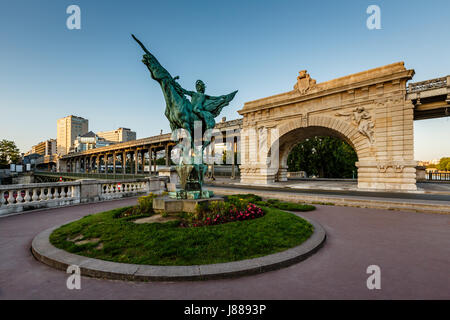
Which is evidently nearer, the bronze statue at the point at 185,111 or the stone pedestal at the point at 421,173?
the bronze statue at the point at 185,111

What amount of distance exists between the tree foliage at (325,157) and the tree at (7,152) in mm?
67511

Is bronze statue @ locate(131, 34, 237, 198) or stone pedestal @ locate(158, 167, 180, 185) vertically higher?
bronze statue @ locate(131, 34, 237, 198)

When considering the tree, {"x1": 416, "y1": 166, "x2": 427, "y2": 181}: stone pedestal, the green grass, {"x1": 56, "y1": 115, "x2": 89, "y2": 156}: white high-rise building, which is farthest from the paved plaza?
{"x1": 56, "y1": 115, "x2": 89, "y2": 156}: white high-rise building

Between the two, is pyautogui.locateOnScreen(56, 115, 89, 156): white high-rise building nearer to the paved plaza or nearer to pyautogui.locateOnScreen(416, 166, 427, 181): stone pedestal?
the paved plaza

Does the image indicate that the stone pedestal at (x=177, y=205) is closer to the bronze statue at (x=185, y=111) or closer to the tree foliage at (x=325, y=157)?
the bronze statue at (x=185, y=111)

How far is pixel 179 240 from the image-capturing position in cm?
467

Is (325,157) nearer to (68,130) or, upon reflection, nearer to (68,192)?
(68,192)

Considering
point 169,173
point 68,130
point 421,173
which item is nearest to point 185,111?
point 169,173

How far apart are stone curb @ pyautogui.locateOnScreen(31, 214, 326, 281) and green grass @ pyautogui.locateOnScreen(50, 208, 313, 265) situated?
0.61 ft

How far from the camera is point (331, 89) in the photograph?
60.1ft

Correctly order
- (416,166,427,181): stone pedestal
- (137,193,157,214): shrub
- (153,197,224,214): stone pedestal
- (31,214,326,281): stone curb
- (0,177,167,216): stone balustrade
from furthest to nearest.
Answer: (416,166,427,181): stone pedestal → (0,177,167,216): stone balustrade → (137,193,157,214): shrub → (153,197,224,214): stone pedestal → (31,214,326,281): stone curb

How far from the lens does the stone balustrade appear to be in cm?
859

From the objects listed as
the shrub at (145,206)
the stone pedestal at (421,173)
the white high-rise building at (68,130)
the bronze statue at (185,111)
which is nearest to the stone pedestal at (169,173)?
the bronze statue at (185,111)

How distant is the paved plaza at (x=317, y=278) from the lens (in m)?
3.16
